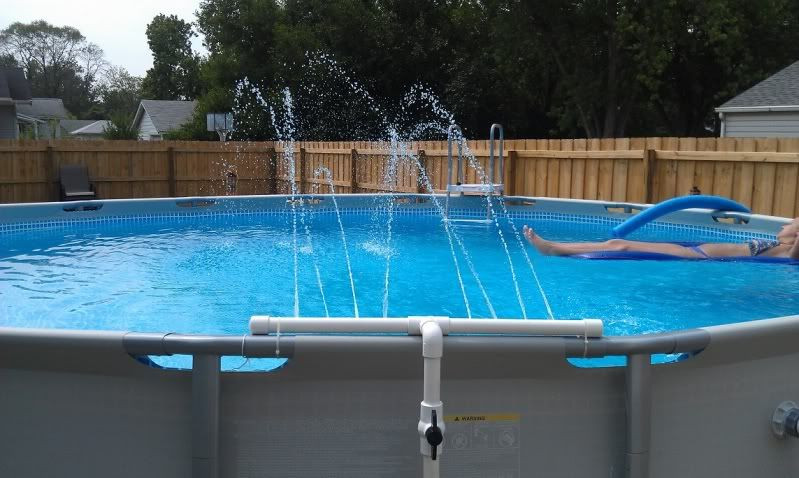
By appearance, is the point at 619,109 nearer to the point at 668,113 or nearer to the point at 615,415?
the point at 668,113

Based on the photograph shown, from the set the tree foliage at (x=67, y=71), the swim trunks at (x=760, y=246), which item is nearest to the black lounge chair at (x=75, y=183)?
the swim trunks at (x=760, y=246)

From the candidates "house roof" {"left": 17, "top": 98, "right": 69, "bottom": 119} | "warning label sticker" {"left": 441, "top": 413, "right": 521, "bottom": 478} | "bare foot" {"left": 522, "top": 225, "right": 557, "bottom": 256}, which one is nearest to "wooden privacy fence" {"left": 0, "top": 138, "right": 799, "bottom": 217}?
"bare foot" {"left": 522, "top": 225, "right": 557, "bottom": 256}

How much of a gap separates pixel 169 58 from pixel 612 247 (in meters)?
55.1

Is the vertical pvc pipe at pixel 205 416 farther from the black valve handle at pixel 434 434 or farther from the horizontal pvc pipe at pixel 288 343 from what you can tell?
the black valve handle at pixel 434 434

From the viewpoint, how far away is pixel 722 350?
6.16 ft

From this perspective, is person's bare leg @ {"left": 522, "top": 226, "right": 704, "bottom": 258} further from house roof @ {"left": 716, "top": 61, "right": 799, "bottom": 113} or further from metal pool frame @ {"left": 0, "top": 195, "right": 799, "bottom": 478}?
house roof @ {"left": 716, "top": 61, "right": 799, "bottom": 113}

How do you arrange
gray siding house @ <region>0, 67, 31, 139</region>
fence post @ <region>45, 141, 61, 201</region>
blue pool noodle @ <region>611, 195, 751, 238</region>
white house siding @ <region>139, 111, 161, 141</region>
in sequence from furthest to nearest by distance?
white house siding @ <region>139, 111, 161, 141</region>, gray siding house @ <region>0, 67, 31, 139</region>, fence post @ <region>45, 141, 61, 201</region>, blue pool noodle @ <region>611, 195, 751, 238</region>

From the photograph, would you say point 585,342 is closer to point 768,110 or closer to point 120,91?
point 768,110

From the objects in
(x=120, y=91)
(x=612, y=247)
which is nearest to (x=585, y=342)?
(x=612, y=247)

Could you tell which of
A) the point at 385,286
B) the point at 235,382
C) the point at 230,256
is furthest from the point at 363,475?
the point at 230,256

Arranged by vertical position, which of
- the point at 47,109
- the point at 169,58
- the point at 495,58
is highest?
the point at 169,58

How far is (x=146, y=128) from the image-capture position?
4350 centimetres

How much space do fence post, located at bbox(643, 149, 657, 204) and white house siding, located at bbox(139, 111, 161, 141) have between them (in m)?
34.2

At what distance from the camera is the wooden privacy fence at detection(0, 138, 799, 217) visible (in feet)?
30.7
